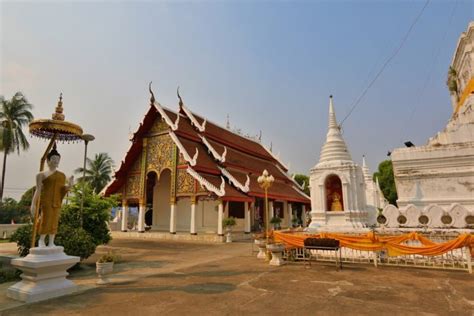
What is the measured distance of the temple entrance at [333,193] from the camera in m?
10.9

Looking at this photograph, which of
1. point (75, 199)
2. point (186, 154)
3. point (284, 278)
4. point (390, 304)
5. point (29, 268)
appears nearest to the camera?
point (390, 304)

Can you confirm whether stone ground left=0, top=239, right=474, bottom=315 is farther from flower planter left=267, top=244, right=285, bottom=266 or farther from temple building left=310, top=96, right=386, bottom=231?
temple building left=310, top=96, right=386, bottom=231

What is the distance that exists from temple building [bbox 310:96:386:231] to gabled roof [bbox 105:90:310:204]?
5774 millimetres

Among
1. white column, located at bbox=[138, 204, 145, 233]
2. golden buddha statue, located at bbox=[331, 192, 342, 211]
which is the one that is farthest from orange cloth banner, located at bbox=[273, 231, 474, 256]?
white column, located at bbox=[138, 204, 145, 233]

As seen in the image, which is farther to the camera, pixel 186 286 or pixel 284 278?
pixel 284 278

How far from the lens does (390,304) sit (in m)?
4.12

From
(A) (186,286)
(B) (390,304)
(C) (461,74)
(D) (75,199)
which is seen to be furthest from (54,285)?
(C) (461,74)

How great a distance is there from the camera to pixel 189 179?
55.0 feet

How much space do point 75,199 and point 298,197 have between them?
17.2 metres

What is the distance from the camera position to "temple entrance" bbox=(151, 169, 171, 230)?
841 inches

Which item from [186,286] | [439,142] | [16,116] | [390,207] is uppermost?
[16,116]

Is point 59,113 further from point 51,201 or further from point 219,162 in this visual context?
point 219,162

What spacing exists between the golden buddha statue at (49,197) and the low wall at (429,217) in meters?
9.37

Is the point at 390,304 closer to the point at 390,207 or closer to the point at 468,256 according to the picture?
the point at 468,256
